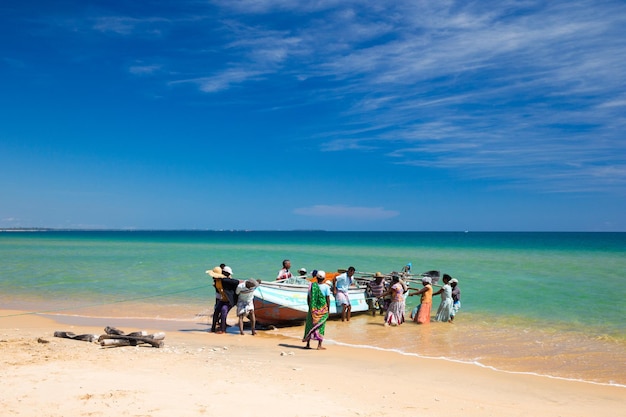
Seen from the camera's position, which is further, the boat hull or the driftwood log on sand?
the boat hull

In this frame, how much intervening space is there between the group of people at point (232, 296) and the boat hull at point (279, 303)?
63cm

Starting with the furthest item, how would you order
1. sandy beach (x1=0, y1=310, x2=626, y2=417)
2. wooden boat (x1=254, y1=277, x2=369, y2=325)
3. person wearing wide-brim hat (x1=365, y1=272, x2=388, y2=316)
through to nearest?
person wearing wide-brim hat (x1=365, y1=272, x2=388, y2=316)
wooden boat (x1=254, y1=277, x2=369, y2=325)
sandy beach (x1=0, y1=310, x2=626, y2=417)

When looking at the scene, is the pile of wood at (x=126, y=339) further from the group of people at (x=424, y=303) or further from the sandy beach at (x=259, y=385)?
the group of people at (x=424, y=303)

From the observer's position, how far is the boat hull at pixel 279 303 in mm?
13906

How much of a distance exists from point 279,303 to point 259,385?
6537 mm

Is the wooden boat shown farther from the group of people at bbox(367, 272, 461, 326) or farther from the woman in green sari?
the woman in green sari

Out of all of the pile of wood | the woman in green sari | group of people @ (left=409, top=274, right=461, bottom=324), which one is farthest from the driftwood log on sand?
group of people @ (left=409, top=274, right=461, bottom=324)

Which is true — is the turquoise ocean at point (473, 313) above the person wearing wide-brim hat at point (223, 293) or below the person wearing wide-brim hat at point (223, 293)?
below

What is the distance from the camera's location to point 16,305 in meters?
18.6

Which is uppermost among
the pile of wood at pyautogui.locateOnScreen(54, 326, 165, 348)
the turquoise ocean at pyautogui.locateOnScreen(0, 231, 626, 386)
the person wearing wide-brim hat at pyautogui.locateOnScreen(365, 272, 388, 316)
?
the person wearing wide-brim hat at pyautogui.locateOnScreen(365, 272, 388, 316)

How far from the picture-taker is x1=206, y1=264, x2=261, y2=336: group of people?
12.9 meters

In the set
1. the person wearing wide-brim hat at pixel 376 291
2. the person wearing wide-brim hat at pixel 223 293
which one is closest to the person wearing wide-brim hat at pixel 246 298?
the person wearing wide-brim hat at pixel 223 293

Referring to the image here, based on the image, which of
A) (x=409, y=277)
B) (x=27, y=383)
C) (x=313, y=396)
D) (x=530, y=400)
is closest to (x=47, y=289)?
(x=409, y=277)

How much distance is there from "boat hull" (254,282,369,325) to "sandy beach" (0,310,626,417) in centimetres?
253
